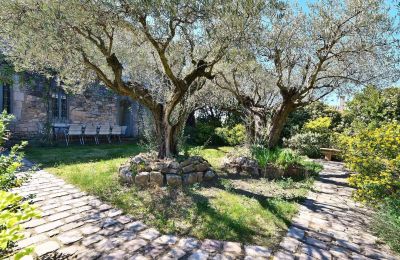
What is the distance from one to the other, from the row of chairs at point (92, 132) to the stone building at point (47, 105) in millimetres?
688

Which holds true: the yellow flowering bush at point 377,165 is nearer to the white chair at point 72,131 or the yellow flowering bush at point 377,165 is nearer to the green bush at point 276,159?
the green bush at point 276,159

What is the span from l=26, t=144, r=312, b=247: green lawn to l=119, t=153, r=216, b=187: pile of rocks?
0.32 meters

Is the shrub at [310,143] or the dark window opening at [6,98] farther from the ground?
the dark window opening at [6,98]

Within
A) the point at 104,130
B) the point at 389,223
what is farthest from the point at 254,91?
the point at 104,130

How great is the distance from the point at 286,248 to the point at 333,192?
3.73 meters

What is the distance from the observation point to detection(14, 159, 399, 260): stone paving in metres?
3.25

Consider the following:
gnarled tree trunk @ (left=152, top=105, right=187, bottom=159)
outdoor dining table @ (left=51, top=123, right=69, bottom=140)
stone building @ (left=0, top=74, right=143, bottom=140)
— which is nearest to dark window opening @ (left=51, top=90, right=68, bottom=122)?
stone building @ (left=0, top=74, right=143, bottom=140)

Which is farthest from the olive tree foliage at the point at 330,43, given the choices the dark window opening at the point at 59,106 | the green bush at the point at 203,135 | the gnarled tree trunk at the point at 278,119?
the dark window opening at the point at 59,106

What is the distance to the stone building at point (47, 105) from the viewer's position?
424 inches

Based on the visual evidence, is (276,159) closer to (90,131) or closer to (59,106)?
(90,131)

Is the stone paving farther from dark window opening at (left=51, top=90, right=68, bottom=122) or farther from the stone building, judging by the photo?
dark window opening at (left=51, top=90, right=68, bottom=122)

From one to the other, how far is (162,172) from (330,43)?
541 centimetres

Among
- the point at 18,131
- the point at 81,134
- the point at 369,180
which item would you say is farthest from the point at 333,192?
the point at 18,131

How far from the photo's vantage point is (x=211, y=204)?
4.94 meters
